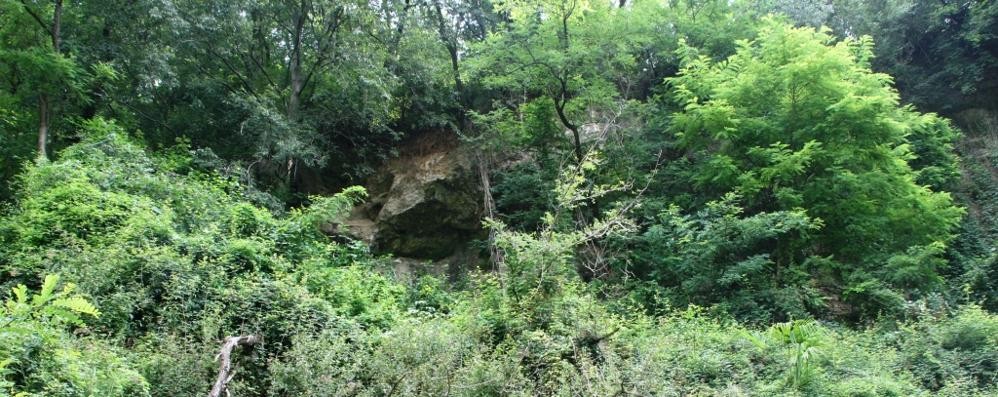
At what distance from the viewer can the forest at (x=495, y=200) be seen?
5883 millimetres

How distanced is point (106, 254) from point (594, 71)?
34.0ft

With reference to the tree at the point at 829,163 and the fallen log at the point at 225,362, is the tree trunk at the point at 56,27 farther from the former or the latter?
the tree at the point at 829,163

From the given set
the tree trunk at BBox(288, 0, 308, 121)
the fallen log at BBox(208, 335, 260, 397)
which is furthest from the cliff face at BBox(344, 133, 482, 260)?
the fallen log at BBox(208, 335, 260, 397)

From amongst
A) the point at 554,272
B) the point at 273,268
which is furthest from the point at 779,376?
the point at 273,268

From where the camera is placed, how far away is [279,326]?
629 centimetres

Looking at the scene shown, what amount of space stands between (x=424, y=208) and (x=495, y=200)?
1874 millimetres

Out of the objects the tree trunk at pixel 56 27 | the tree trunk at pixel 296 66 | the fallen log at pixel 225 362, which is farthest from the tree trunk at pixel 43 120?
the fallen log at pixel 225 362

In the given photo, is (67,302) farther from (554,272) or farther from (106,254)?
(554,272)

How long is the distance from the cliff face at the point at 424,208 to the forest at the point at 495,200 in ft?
0.26

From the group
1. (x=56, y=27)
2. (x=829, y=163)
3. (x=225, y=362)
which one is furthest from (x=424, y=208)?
(x=225, y=362)

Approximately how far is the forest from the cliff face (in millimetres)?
80

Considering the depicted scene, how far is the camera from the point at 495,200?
1462 cm

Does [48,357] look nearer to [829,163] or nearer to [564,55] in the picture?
[564,55]

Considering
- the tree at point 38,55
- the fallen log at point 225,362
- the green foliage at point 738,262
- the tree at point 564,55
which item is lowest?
the fallen log at point 225,362
